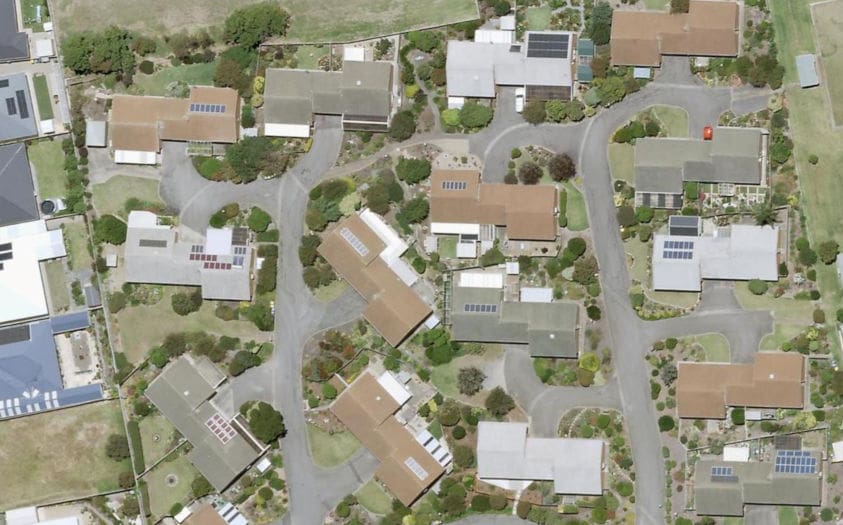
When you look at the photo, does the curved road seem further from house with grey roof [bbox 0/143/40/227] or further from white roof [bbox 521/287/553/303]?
house with grey roof [bbox 0/143/40/227]

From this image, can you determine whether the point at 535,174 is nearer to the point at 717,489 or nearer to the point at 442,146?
the point at 442,146

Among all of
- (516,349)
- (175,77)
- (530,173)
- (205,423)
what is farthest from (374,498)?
(175,77)

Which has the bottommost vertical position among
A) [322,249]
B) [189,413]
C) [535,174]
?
[189,413]

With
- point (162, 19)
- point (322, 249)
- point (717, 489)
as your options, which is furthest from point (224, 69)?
point (717, 489)

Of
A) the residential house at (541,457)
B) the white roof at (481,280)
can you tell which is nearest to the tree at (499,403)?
the residential house at (541,457)

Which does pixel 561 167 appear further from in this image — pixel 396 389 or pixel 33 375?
pixel 33 375

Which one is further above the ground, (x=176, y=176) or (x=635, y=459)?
(x=176, y=176)

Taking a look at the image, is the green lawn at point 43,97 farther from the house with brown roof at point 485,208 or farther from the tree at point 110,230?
the house with brown roof at point 485,208
